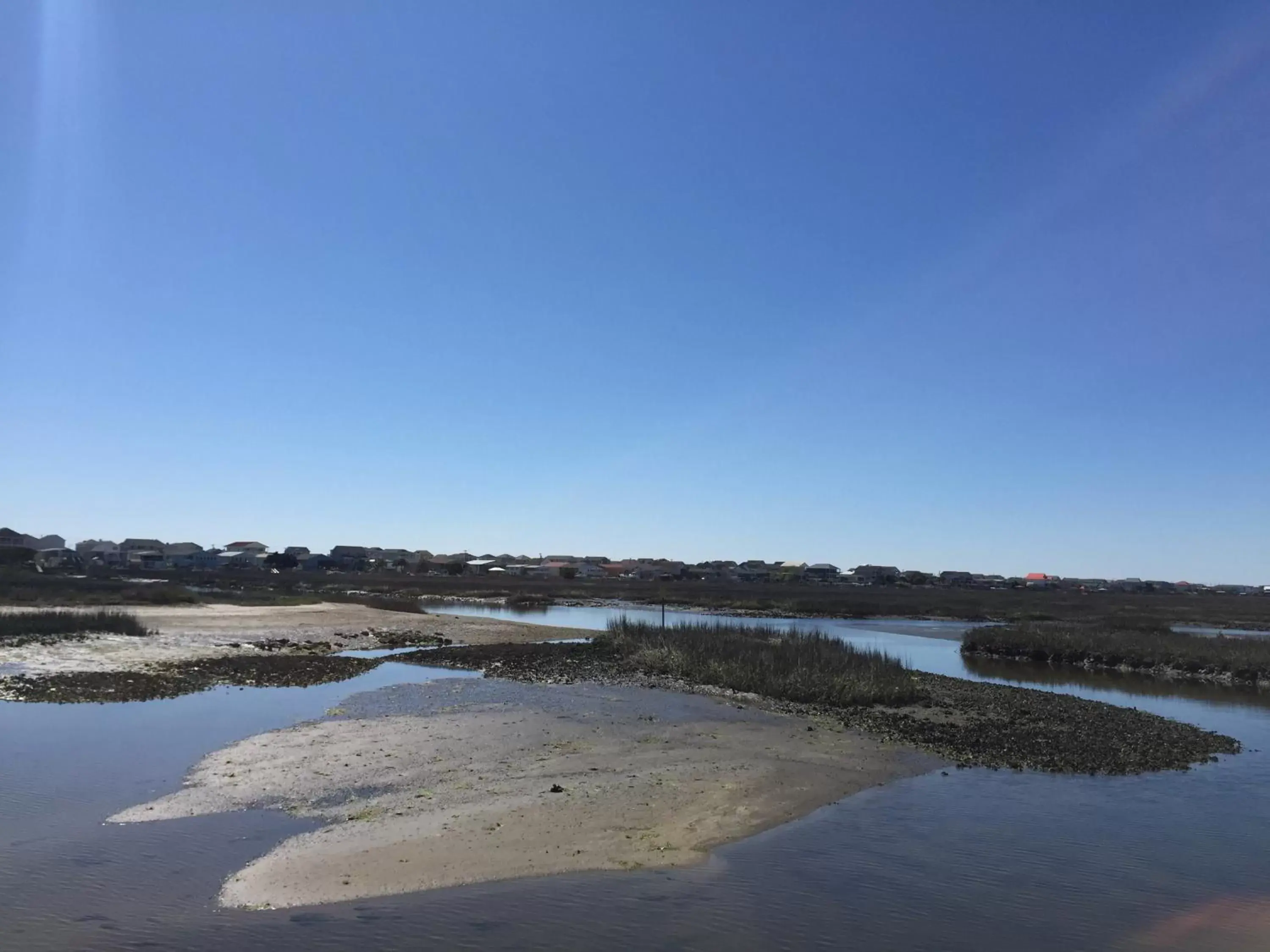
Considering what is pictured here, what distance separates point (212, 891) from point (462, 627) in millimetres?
41004

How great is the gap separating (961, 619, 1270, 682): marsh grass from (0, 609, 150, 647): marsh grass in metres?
41.0

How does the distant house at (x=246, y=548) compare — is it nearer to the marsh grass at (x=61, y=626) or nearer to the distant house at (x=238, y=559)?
the distant house at (x=238, y=559)

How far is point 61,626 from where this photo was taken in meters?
36.0

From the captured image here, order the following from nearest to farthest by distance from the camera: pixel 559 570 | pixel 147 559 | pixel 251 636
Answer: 1. pixel 251 636
2. pixel 147 559
3. pixel 559 570

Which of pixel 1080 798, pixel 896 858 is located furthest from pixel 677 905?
pixel 1080 798

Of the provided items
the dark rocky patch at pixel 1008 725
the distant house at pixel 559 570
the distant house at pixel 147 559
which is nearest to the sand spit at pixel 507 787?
the dark rocky patch at pixel 1008 725

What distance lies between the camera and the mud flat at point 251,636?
93.5 feet

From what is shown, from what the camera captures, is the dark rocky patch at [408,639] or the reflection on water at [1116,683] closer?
the reflection on water at [1116,683]

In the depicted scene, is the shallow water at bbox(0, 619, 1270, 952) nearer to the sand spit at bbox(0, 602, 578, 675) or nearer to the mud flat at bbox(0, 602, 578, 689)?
the mud flat at bbox(0, 602, 578, 689)

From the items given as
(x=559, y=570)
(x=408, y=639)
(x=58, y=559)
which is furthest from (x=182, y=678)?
(x=559, y=570)

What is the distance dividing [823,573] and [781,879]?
18032cm

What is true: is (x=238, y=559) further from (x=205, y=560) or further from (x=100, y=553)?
(x=100, y=553)

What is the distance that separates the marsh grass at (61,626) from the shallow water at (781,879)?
20.3 m

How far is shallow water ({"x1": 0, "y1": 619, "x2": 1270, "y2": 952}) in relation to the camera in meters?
8.51
